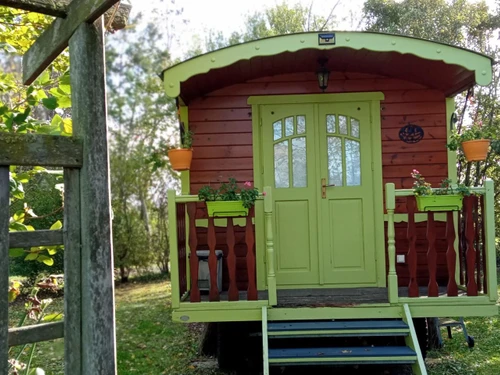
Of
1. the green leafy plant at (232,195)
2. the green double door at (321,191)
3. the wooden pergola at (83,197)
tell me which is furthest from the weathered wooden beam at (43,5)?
the green double door at (321,191)

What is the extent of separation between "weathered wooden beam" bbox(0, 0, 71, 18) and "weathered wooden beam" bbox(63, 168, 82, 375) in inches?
26.2

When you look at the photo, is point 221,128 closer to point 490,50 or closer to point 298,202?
point 298,202

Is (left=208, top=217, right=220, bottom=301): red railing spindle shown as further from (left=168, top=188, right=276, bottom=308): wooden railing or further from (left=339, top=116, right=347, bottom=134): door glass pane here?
(left=339, top=116, right=347, bottom=134): door glass pane

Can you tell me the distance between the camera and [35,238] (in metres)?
1.66

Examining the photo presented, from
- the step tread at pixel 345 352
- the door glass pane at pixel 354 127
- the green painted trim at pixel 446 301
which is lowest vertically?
the step tread at pixel 345 352

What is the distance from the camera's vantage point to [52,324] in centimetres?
170

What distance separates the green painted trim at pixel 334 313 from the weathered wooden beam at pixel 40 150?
2627 millimetres

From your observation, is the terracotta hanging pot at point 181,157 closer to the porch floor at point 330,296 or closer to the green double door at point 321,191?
the green double door at point 321,191

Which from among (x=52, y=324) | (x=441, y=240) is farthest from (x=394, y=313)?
(x=52, y=324)

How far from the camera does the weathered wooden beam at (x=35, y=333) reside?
1596mm

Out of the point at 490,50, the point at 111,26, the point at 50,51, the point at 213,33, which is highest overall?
the point at 213,33

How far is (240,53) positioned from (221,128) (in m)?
1.04

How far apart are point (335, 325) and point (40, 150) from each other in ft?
9.59

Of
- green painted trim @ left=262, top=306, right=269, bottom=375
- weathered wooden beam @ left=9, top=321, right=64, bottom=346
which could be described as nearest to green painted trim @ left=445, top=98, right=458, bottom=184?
green painted trim @ left=262, top=306, right=269, bottom=375
